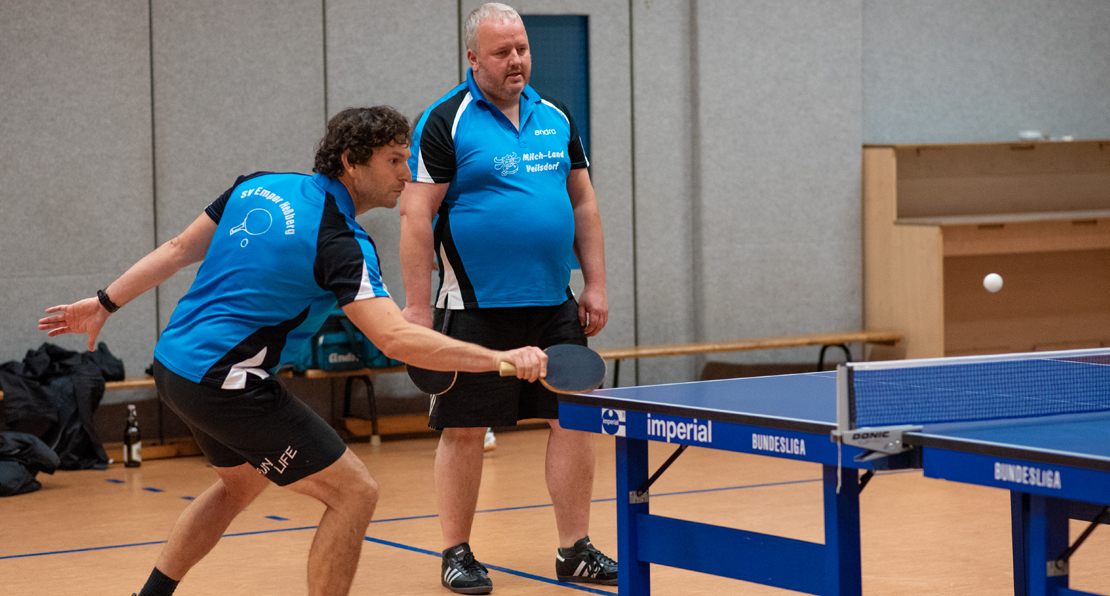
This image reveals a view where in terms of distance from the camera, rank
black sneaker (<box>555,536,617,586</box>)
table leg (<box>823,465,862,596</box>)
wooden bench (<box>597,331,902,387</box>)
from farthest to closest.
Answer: wooden bench (<box>597,331,902,387</box>), black sneaker (<box>555,536,617,586</box>), table leg (<box>823,465,862,596</box>)

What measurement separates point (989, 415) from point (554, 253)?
6.09 feet

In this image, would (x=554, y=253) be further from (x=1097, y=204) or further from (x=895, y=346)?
(x=1097, y=204)

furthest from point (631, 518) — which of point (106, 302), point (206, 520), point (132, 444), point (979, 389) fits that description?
point (132, 444)

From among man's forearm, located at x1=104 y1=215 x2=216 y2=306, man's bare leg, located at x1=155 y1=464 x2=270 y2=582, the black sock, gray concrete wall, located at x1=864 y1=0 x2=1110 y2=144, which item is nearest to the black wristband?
man's forearm, located at x1=104 y1=215 x2=216 y2=306

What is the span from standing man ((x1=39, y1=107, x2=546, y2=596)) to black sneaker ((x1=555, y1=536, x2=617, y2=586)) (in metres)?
1.16

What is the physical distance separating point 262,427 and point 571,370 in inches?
30.5

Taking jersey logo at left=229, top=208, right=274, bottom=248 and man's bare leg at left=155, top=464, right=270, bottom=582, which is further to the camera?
man's bare leg at left=155, top=464, right=270, bottom=582

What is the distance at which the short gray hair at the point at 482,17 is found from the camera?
434cm

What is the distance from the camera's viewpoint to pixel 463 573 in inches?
171

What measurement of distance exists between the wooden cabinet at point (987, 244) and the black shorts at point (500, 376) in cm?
485

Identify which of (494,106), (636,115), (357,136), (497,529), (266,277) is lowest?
(497,529)

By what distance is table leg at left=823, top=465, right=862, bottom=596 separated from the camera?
2.94 meters

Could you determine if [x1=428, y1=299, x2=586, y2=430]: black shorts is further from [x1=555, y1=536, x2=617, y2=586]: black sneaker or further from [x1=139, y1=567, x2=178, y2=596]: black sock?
[x1=139, y1=567, x2=178, y2=596]: black sock

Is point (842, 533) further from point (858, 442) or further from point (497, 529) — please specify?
point (497, 529)
